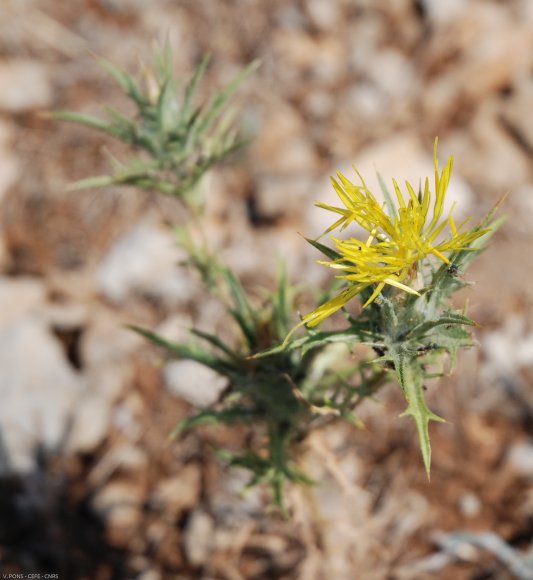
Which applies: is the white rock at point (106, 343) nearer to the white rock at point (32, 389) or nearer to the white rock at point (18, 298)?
the white rock at point (32, 389)

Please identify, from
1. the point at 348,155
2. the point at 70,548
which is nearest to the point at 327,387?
the point at 70,548

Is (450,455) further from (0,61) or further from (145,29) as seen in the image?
(0,61)

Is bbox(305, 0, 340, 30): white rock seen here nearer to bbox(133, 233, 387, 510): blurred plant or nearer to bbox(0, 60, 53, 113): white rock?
bbox(0, 60, 53, 113): white rock

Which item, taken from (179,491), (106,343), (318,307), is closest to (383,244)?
(318,307)

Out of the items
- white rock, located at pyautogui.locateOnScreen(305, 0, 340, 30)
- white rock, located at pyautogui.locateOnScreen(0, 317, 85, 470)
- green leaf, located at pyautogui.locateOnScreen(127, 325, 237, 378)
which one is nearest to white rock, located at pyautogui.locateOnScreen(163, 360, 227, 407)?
white rock, located at pyautogui.locateOnScreen(0, 317, 85, 470)

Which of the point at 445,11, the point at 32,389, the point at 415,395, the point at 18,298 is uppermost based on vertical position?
the point at 445,11

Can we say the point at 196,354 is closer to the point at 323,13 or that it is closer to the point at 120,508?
the point at 120,508
